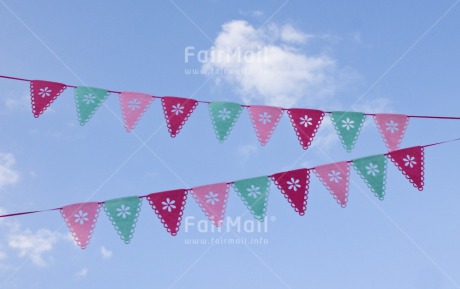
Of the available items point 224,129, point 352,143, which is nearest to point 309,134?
point 352,143

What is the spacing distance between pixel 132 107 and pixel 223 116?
3.13 feet

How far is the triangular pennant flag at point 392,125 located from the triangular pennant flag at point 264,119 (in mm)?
1043

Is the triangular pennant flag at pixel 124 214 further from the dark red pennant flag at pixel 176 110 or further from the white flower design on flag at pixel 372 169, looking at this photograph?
the white flower design on flag at pixel 372 169

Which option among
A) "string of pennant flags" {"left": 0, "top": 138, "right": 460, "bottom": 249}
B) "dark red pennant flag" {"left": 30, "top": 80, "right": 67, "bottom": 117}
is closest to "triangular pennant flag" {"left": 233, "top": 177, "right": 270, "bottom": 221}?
"string of pennant flags" {"left": 0, "top": 138, "right": 460, "bottom": 249}

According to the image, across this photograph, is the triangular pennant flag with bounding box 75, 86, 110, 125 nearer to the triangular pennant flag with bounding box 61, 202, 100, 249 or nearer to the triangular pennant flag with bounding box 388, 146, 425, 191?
the triangular pennant flag with bounding box 61, 202, 100, 249

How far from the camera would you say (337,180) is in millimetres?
6582

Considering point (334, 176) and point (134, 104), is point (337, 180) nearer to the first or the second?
point (334, 176)

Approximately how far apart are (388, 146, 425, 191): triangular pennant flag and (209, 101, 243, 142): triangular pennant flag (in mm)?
1665

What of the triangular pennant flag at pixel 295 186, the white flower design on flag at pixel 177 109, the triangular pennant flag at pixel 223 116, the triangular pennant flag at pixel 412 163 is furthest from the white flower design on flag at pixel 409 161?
the white flower design on flag at pixel 177 109

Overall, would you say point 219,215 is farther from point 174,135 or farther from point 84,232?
point 84,232

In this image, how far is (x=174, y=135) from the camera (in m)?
6.68

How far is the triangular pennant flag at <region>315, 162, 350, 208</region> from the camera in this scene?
21.6 feet

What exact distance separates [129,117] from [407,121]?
2.91 metres

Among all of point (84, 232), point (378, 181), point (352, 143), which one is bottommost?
point (84, 232)
